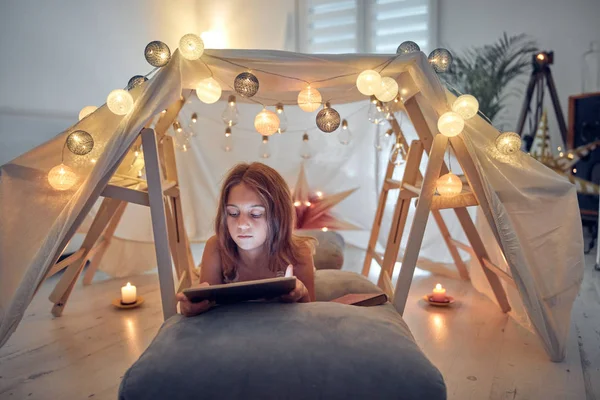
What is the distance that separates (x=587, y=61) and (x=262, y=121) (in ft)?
8.92

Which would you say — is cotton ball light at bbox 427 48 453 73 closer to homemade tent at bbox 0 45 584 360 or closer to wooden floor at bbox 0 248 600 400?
homemade tent at bbox 0 45 584 360

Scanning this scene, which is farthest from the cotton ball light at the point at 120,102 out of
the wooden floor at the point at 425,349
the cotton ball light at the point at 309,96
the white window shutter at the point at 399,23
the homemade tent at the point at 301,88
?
the white window shutter at the point at 399,23

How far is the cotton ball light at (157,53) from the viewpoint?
1404 mm

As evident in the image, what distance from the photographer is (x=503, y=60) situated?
3.28 m

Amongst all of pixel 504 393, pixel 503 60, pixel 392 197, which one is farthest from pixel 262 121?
pixel 503 60

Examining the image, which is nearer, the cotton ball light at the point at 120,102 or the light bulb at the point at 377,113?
the cotton ball light at the point at 120,102

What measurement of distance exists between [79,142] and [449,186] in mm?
1100

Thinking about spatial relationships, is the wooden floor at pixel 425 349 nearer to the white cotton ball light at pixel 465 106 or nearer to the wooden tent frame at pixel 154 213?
the wooden tent frame at pixel 154 213

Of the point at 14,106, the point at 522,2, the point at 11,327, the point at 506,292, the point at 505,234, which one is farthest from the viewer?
the point at 522,2

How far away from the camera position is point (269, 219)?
4.45ft

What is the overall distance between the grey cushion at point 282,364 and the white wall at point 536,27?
2.97 metres

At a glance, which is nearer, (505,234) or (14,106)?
(505,234)

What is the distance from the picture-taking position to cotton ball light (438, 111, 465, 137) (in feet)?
4.57

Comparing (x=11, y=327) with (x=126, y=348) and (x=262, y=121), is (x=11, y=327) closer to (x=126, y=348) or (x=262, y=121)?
(x=126, y=348)
